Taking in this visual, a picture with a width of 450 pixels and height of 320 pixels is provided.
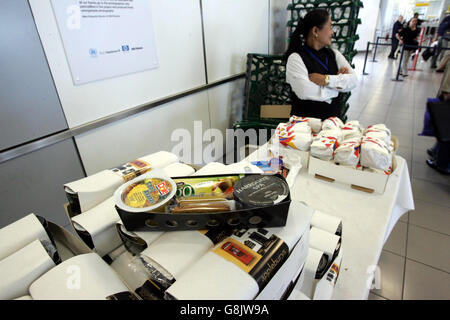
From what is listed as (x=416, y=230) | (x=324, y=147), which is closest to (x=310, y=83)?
(x=324, y=147)

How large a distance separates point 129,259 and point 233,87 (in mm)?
2366

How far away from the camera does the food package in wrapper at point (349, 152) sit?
976mm

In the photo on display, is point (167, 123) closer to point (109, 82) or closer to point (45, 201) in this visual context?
point (109, 82)

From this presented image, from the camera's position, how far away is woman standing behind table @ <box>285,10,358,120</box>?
5.82 ft

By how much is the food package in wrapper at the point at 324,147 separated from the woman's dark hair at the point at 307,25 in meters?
1.11

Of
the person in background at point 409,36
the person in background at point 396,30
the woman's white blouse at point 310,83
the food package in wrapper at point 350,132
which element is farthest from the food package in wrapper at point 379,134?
the person in background at point 396,30

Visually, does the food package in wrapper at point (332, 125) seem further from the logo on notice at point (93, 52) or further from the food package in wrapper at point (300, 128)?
the logo on notice at point (93, 52)

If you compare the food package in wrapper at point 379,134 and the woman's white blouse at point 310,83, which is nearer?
the food package in wrapper at point 379,134

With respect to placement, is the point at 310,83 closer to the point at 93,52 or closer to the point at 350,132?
the point at 350,132

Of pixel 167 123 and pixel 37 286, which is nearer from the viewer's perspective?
pixel 37 286

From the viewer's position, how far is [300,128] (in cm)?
114

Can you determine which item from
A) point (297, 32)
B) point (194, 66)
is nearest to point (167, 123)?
point (194, 66)

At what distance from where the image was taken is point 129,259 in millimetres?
604

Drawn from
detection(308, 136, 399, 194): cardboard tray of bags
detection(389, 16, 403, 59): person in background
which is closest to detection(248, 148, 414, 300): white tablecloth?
detection(308, 136, 399, 194): cardboard tray of bags
